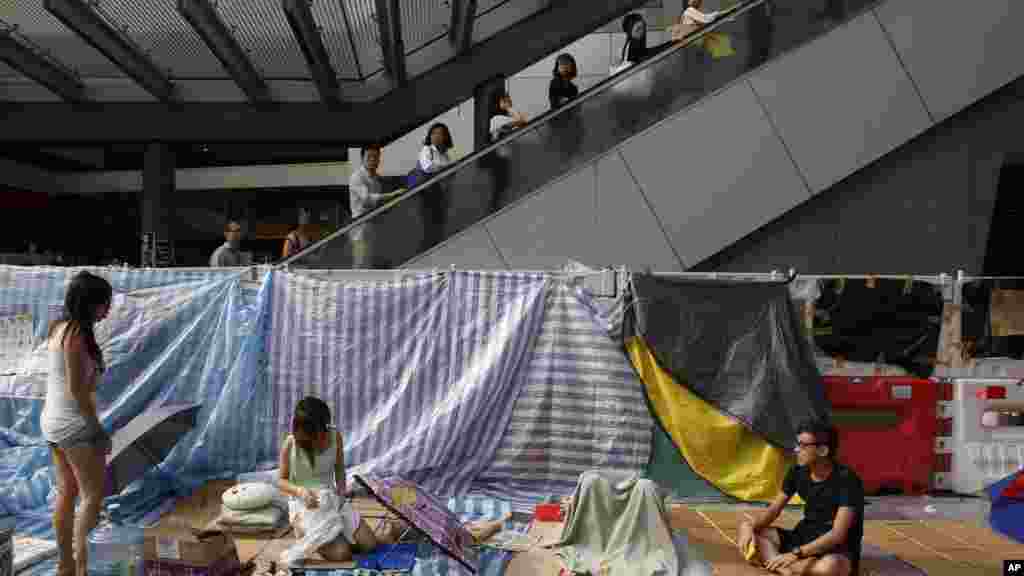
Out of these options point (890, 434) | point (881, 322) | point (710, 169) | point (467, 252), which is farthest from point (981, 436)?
point (467, 252)

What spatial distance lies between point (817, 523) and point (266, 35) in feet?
41.0

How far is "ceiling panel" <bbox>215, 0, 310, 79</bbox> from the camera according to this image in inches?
542

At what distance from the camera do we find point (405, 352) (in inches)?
309

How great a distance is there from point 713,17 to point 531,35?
6.75m

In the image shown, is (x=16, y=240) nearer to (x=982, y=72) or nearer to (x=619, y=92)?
(x=619, y=92)

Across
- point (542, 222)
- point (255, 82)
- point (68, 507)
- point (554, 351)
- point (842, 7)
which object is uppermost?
point (255, 82)

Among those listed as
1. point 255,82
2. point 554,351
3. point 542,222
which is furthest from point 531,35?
point 554,351

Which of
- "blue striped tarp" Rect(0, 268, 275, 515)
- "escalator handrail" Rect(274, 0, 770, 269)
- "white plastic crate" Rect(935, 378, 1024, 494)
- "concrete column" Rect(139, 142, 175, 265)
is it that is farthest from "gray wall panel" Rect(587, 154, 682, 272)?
"concrete column" Rect(139, 142, 175, 265)

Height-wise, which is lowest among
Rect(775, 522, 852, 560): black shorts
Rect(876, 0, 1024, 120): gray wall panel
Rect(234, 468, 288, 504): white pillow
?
Rect(775, 522, 852, 560): black shorts

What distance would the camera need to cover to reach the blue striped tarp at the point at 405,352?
7.66 meters

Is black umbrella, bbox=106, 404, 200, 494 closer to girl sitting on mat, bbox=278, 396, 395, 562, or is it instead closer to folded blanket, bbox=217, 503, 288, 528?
folded blanket, bbox=217, 503, 288, 528

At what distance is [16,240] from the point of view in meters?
25.7

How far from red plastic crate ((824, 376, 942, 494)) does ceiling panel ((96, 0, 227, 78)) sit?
33.9 ft

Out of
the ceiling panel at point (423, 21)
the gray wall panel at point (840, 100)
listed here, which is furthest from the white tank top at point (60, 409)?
the ceiling panel at point (423, 21)
